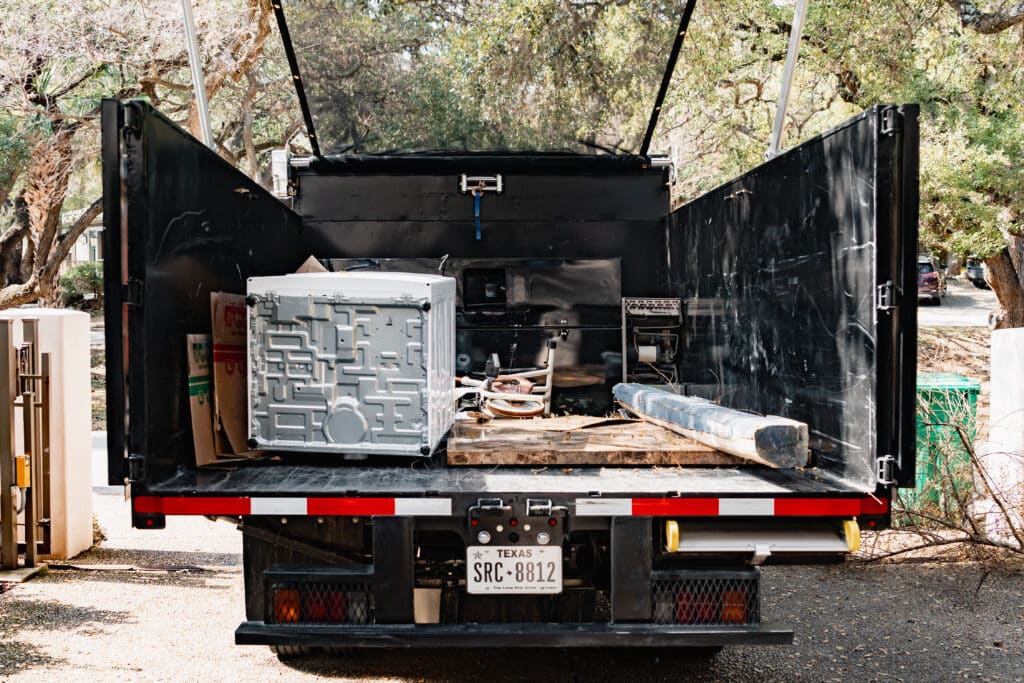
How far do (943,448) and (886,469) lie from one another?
292 cm

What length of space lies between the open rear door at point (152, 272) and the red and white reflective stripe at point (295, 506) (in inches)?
4.2

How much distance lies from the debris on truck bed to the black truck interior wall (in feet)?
0.57

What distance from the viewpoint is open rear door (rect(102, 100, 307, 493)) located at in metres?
3.08

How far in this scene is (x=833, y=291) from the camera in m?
3.32

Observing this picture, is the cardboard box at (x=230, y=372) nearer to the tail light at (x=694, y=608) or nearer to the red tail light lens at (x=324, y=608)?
the red tail light lens at (x=324, y=608)

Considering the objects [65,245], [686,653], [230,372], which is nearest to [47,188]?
[65,245]

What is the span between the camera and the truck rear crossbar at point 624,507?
315cm

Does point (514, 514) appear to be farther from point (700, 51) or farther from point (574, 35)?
point (700, 51)

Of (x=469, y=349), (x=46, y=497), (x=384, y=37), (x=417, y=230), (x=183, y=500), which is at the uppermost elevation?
(x=384, y=37)

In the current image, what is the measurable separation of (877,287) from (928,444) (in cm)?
314

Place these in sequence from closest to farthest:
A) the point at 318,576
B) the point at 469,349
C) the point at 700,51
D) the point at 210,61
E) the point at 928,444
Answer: the point at 318,576
the point at 469,349
the point at 928,444
the point at 210,61
the point at 700,51

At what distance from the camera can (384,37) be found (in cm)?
538

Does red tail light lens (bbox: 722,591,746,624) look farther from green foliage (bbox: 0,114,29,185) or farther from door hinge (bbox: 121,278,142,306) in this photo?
green foliage (bbox: 0,114,29,185)

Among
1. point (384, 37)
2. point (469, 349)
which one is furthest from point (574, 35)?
point (469, 349)
